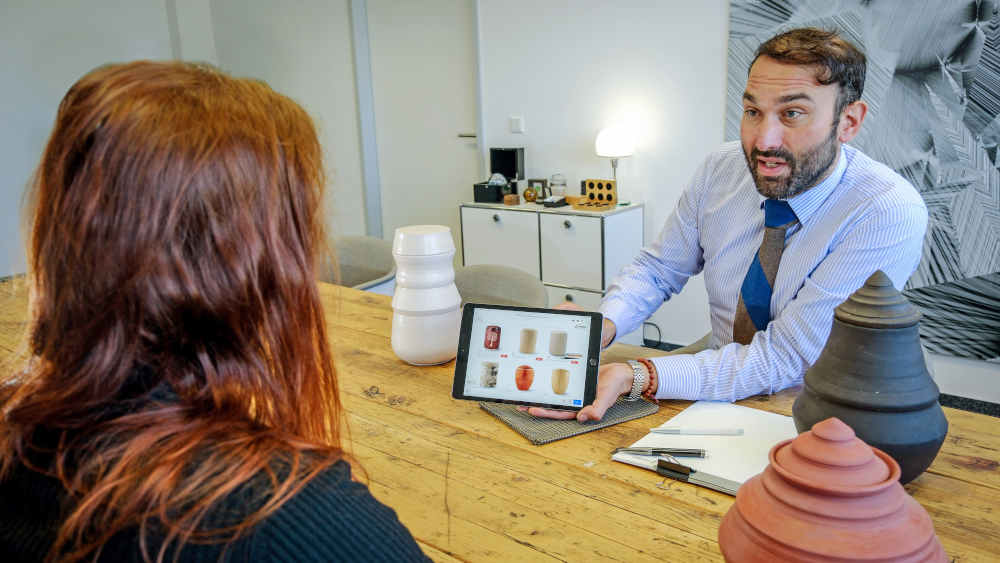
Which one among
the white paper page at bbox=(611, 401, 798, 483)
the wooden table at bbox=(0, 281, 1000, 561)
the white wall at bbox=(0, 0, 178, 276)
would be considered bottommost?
the wooden table at bbox=(0, 281, 1000, 561)

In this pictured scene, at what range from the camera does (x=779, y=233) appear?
5.75 ft

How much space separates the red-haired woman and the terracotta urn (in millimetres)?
334

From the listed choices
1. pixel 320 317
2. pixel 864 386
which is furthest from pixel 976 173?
pixel 320 317

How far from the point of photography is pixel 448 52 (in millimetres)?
4672

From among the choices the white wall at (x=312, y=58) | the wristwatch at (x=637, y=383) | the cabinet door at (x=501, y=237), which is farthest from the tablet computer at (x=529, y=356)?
the white wall at (x=312, y=58)

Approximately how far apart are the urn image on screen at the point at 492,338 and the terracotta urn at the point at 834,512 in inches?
28.6

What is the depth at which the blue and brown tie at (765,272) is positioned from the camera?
1747 mm

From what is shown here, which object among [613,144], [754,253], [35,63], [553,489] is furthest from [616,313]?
[35,63]

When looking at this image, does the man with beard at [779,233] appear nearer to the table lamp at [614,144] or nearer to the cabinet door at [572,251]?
the cabinet door at [572,251]

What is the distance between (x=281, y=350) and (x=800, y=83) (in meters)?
1.40

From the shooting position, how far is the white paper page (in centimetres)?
117

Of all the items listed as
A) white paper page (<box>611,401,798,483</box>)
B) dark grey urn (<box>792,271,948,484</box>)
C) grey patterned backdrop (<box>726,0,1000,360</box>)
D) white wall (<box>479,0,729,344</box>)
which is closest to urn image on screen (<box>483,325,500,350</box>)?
white paper page (<box>611,401,798,483</box>)

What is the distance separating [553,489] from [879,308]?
0.52m

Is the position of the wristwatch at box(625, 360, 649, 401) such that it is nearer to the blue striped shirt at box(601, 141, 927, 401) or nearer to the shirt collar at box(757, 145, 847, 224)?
the blue striped shirt at box(601, 141, 927, 401)
